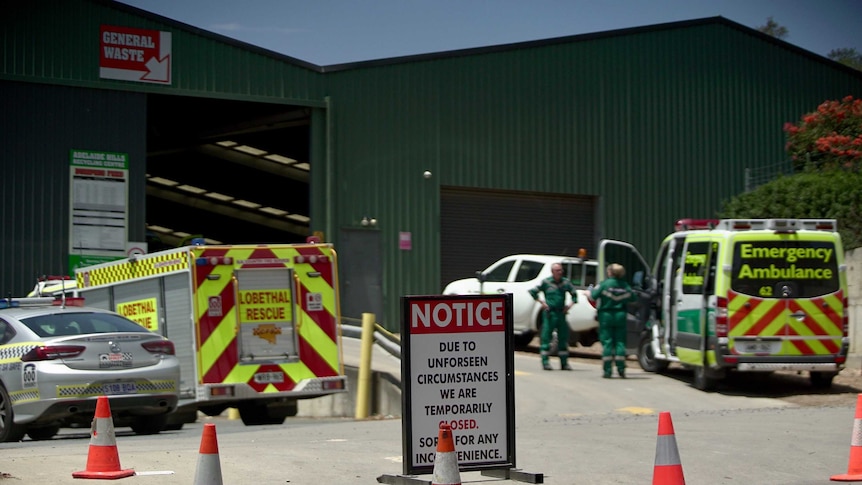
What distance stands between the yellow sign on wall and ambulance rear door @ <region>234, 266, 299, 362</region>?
1283 millimetres

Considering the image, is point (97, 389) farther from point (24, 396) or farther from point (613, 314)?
point (613, 314)

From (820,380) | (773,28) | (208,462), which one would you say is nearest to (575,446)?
(208,462)

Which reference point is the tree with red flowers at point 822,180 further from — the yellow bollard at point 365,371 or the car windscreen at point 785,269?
the yellow bollard at point 365,371

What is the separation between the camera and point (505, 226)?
30.9 m

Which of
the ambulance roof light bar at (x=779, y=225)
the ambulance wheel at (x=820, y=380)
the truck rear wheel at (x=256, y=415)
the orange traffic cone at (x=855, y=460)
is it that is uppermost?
the ambulance roof light bar at (x=779, y=225)

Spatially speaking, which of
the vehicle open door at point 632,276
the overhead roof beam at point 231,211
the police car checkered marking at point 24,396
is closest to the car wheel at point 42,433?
the police car checkered marking at point 24,396

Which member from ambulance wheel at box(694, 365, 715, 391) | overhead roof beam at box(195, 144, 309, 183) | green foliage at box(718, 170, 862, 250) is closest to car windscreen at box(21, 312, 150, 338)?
ambulance wheel at box(694, 365, 715, 391)

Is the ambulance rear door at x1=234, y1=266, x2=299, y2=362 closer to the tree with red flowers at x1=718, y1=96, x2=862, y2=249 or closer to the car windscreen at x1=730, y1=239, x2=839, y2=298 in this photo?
the car windscreen at x1=730, y1=239, x2=839, y2=298

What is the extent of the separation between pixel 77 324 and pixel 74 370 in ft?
2.59

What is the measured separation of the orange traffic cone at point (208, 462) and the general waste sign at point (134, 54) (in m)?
19.9

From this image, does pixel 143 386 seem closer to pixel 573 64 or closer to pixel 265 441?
pixel 265 441

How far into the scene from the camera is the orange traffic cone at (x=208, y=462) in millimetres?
7148

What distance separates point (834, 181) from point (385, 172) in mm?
10367

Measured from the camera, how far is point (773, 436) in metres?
12.1
